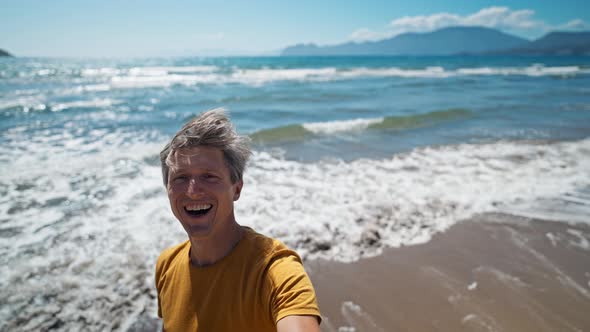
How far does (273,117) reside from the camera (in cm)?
1486

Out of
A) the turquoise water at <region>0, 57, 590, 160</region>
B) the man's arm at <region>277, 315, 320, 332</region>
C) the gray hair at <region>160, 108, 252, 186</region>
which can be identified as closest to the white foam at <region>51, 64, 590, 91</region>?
the turquoise water at <region>0, 57, 590, 160</region>

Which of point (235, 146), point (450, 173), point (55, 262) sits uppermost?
point (235, 146)

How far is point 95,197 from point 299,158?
4.61 m

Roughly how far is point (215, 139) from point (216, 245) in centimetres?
54

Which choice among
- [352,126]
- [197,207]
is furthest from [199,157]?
[352,126]

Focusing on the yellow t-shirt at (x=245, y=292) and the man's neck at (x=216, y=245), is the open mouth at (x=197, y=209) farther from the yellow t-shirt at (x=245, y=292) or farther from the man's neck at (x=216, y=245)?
the yellow t-shirt at (x=245, y=292)

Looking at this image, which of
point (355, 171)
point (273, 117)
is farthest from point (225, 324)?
point (273, 117)

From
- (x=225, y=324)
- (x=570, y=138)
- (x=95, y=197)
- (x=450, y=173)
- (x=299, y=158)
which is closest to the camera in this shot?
(x=225, y=324)

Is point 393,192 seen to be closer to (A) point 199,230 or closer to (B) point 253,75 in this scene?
(A) point 199,230

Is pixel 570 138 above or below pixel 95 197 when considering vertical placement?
above

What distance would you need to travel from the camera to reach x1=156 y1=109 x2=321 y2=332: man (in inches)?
63.2

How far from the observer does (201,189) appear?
1.72 m

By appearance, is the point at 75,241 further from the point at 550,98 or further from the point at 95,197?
the point at 550,98

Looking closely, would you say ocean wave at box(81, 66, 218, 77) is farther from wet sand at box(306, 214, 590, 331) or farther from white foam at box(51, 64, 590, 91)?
wet sand at box(306, 214, 590, 331)
